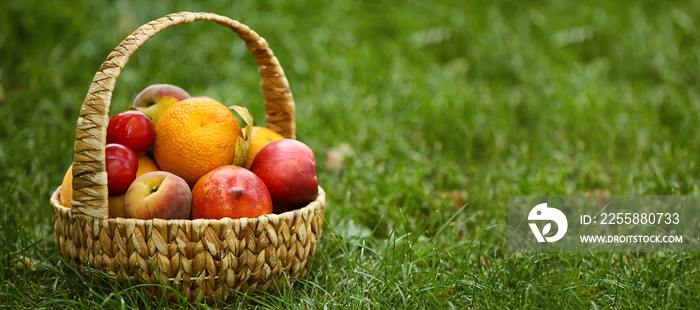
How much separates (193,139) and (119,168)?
8.5 inches

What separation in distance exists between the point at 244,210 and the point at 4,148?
1.78 meters

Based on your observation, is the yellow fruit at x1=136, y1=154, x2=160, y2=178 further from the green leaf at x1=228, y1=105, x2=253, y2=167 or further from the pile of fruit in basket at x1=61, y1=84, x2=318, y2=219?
the green leaf at x1=228, y1=105, x2=253, y2=167

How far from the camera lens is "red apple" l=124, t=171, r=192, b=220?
1.57m

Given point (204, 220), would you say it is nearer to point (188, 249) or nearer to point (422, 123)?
point (188, 249)

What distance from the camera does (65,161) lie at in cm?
269

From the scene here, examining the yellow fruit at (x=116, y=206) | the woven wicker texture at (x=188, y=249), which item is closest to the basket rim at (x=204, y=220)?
the woven wicker texture at (x=188, y=249)

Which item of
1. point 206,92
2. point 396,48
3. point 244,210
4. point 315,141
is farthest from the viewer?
point 396,48

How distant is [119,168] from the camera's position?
164 centimetres

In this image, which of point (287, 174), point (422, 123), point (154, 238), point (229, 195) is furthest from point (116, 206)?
point (422, 123)

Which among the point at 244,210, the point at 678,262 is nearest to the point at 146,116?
the point at 244,210

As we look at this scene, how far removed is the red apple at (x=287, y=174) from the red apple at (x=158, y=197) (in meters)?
0.24

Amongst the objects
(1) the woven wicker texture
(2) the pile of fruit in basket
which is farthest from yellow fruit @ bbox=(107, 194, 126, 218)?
(1) the woven wicker texture

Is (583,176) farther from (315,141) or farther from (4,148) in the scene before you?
(4,148)

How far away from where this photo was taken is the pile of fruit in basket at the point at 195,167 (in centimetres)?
161
